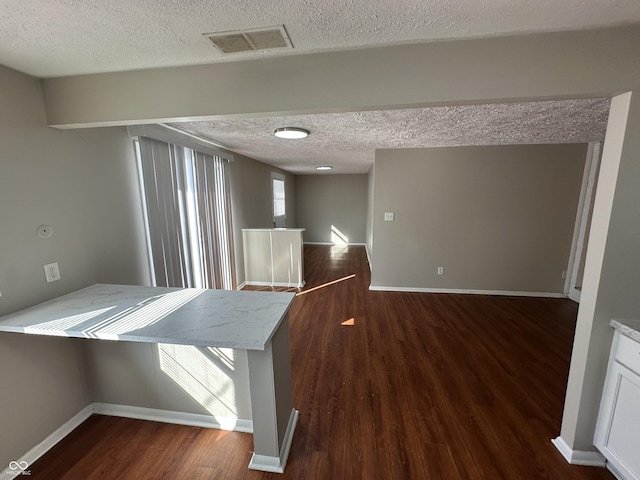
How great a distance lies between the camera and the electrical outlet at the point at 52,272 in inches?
61.9

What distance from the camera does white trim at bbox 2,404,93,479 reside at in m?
1.39

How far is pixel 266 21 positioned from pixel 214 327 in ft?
4.61

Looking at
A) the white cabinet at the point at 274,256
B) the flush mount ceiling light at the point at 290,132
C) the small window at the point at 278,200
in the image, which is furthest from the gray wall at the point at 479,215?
the small window at the point at 278,200

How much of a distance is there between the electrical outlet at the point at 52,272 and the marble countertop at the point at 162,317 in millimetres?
133

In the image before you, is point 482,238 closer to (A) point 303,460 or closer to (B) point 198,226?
(A) point 303,460

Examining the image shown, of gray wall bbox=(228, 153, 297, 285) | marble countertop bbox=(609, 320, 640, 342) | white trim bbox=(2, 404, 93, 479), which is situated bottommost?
white trim bbox=(2, 404, 93, 479)

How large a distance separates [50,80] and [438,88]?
2249mm

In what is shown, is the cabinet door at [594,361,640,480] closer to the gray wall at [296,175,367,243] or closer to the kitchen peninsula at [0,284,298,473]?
the kitchen peninsula at [0,284,298,473]

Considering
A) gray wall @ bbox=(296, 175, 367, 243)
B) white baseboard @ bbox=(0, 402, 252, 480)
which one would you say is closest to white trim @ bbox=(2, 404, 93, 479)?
white baseboard @ bbox=(0, 402, 252, 480)

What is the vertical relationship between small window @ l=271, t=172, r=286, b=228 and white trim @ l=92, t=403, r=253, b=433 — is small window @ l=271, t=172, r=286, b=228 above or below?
above

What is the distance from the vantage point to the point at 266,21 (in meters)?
1.06

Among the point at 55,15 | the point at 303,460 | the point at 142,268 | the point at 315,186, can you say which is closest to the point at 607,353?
the point at 303,460

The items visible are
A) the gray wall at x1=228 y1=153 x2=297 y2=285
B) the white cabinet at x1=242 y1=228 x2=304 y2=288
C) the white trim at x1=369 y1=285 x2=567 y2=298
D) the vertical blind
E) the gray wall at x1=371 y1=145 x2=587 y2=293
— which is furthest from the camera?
the white cabinet at x1=242 y1=228 x2=304 y2=288

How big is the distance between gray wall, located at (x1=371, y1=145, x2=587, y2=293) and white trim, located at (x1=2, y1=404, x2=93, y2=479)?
3.62m
